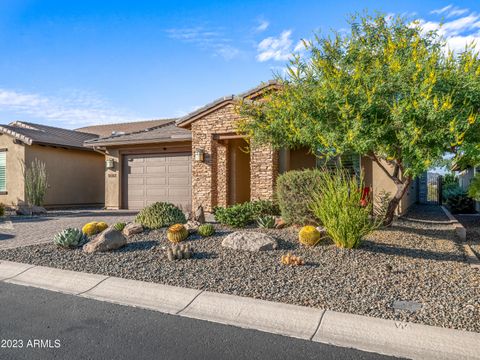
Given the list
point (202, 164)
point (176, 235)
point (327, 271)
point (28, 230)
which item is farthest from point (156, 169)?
point (327, 271)

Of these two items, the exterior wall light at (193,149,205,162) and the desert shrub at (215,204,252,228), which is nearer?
the desert shrub at (215,204,252,228)

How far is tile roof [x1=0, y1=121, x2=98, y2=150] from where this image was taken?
1611 centimetres

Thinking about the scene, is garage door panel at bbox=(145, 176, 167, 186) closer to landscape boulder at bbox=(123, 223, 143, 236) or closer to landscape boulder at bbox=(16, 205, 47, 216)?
landscape boulder at bbox=(16, 205, 47, 216)

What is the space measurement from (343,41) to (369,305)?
218 inches

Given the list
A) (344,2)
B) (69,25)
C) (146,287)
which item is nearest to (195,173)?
(69,25)

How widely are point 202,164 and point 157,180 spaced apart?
3.44 meters

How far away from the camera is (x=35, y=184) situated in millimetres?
15719

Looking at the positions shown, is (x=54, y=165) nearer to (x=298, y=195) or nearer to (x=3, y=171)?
(x=3, y=171)

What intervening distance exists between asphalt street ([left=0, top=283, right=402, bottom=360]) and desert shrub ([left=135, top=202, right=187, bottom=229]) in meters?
4.18

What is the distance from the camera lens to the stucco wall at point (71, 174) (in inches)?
672

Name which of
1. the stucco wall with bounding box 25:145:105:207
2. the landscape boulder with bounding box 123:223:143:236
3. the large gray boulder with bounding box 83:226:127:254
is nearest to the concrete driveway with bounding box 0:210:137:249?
the landscape boulder with bounding box 123:223:143:236

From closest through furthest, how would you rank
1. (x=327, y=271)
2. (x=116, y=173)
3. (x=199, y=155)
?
1. (x=327, y=271)
2. (x=199, y=155)
3. (x=116, y=173)

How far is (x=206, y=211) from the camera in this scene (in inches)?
499

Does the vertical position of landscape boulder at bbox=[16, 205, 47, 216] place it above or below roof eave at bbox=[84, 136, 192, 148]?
below
